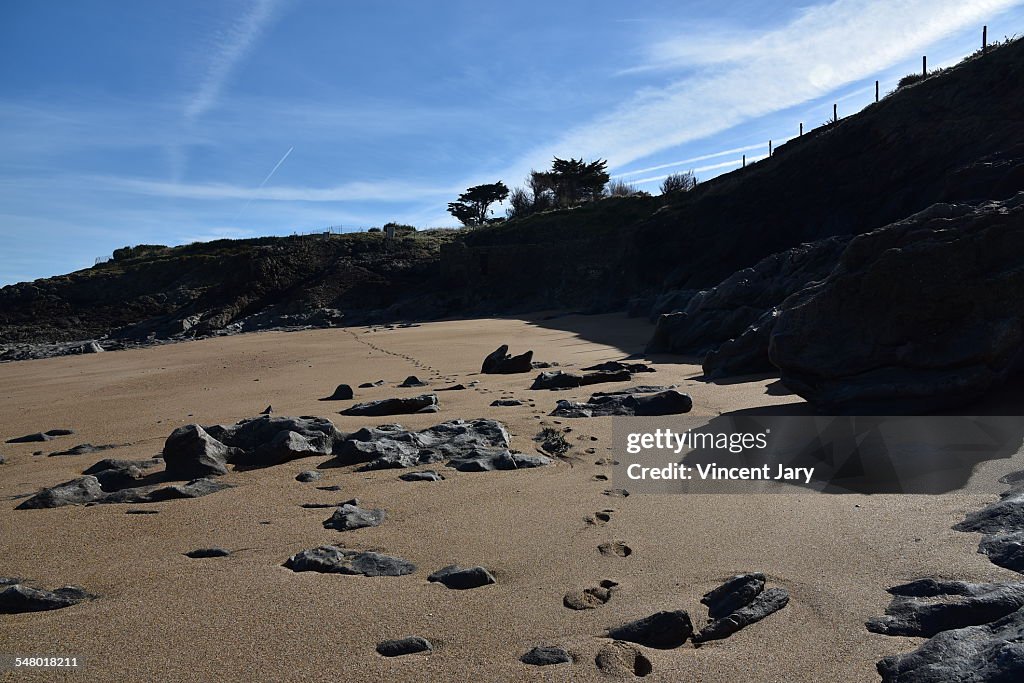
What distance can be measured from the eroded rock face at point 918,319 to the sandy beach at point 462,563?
1.41 metres

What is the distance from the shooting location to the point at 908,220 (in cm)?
611

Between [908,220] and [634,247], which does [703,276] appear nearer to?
[634,247]

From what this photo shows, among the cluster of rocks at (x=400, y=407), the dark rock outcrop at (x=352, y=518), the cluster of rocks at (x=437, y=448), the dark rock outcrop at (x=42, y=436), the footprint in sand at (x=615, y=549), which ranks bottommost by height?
the footprint in sand at (x=615, y=549)

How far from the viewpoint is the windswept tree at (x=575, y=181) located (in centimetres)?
5534

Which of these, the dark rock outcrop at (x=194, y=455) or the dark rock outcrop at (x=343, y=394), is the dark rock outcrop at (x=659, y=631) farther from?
the dark rock outcrop at (x=343, y=394)

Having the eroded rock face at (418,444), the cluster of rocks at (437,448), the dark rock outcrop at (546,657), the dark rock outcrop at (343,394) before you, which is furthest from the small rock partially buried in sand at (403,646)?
the dark rock outcrop at (343,394)

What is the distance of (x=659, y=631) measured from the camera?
2420 millimetres

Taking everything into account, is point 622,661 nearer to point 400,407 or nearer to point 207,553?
point 207,553

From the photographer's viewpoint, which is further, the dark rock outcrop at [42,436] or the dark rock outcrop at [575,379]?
the dark rock outcrop at [575,379]

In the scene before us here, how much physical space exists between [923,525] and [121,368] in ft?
53.7

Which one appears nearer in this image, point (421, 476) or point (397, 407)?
point (421, 476)

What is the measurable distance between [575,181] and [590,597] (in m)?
54.5

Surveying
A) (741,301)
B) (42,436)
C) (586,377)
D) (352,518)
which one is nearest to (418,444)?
(352,518)
